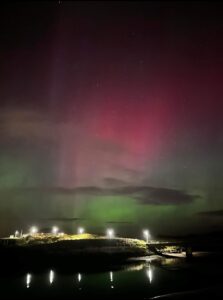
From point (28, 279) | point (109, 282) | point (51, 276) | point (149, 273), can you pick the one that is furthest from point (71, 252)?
point (109, 282)

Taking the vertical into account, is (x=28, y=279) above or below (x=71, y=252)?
below

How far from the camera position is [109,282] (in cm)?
4347

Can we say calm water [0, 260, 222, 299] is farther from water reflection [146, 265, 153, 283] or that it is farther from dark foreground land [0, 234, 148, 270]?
dark foreground land [0, 234, 148, 270]

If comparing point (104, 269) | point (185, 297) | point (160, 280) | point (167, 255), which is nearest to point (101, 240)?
point (167, 255)

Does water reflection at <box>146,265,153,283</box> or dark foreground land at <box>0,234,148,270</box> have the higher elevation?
dark foreground land at <box>0,234,148,270</box>

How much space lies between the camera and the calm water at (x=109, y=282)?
123 feet

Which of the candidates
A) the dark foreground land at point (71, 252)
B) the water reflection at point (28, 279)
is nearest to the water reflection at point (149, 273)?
the dark foreground land at point (71, 252)

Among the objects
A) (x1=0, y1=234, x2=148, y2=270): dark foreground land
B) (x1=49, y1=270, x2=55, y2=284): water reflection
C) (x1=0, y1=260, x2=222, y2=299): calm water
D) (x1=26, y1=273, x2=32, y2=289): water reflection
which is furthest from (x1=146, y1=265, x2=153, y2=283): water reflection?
(x1=26, y1=273, x2=32, y2=289): water reflection

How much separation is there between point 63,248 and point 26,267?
1187 centimetres

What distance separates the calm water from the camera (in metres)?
37.5

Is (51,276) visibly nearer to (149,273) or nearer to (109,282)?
(109,282)

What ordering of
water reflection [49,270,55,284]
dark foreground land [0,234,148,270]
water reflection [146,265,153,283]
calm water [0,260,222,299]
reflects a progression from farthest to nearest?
dark foreground land [0,234,148,270]
water reflection [49,270,55,284]
water reflection [146,265,153,283]
calm water [0,260,222,299]

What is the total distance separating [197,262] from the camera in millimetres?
64438

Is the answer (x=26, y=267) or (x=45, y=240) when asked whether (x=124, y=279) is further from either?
(x=45, y=240)
